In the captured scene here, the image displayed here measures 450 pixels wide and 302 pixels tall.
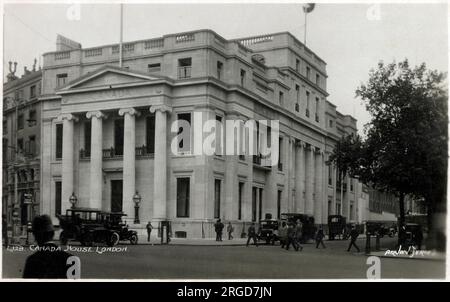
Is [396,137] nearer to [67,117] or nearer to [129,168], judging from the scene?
[129,168]

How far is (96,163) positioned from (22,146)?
1160cm

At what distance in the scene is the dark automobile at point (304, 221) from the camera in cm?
3812

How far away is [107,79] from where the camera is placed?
3534cm

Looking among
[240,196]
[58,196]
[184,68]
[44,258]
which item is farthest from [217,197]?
[44,258]

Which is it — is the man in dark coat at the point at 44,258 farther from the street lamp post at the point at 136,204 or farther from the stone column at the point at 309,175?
the stone column at the point at 309,175

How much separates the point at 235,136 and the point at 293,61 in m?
14.8

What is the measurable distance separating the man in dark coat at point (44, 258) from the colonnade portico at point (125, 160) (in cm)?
2927

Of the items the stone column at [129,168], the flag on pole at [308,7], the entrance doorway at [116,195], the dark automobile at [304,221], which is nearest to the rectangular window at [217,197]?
the dark automobile at [304,221]

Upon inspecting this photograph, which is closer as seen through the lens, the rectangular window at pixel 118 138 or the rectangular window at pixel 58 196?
the rectangular window at pixel 58 196

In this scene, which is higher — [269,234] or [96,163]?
[96,163]

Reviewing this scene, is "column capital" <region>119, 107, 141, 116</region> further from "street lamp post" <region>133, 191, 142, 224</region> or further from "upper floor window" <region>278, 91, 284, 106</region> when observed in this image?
"upper floor window" <region>278, 91, 284, 106</region>
